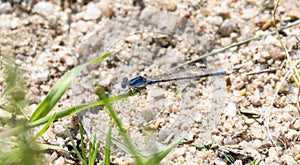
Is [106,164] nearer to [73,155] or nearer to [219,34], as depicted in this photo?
[73,155]

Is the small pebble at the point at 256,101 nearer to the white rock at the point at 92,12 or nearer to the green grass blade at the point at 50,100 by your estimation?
the green grass blade at the point at 50,100

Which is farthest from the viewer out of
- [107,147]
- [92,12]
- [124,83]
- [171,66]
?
[92,12]

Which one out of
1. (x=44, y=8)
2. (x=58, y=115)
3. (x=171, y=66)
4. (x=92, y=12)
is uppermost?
Answer: (x=44, y=8)

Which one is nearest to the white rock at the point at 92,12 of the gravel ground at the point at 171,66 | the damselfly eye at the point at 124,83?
the gravel ground at the point at 171,66

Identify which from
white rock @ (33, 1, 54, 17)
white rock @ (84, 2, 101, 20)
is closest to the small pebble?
white rock @ (84, 2, 101, 20)

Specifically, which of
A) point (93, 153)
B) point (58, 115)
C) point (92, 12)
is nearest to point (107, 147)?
point (93, 153)

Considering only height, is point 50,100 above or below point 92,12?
below

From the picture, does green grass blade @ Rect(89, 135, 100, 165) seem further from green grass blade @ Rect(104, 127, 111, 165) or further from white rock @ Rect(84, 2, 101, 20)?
white rock @ Rect(84, 2, 101, 20)

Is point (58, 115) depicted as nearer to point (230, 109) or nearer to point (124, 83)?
point (124, 83)
